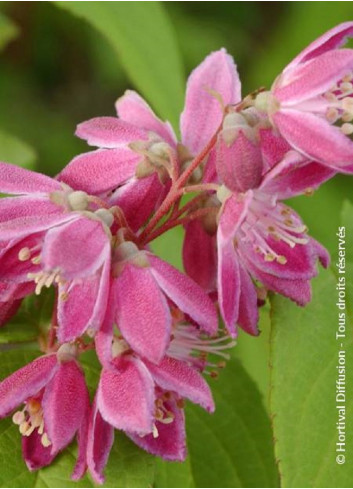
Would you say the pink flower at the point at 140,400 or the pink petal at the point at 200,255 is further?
the pink petal at the point at 200,255

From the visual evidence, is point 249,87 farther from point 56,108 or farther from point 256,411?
point 256,411

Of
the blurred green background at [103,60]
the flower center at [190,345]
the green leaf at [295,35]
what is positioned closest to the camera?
the flower center at [190,345]

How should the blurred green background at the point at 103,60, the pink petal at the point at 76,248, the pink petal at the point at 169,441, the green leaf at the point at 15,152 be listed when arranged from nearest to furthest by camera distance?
the pink petal at the point at 76,248 < the pink petal at the point at 169,441 < the green leaf at the point at 15,152 < the blurred green background at the point at 103,60

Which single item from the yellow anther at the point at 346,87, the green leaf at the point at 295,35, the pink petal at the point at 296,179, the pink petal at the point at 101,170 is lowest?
the green leaf at the point at 295,35

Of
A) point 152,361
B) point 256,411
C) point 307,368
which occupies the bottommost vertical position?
point 256,411

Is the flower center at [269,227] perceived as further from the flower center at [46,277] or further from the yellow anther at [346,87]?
the flower center at [46,277]

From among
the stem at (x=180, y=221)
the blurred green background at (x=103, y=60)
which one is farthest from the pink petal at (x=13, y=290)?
the blurred green background at (x=103, y=60)

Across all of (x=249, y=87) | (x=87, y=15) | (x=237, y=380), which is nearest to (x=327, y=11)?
(x=249, y=87)
